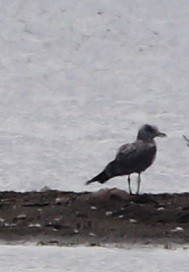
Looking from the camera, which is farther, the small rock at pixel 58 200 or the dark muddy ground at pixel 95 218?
the small rock at pixel 58 200

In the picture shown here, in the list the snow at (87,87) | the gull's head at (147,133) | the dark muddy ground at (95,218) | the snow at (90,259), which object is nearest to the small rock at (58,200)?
the dark muddy ground at (95,218)

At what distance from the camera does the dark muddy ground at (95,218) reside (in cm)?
1108

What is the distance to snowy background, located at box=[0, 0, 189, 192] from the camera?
16625 millimetres

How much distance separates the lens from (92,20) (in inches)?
900

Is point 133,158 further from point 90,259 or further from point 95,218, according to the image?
point 90,259

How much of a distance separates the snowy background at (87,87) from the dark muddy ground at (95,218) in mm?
2837

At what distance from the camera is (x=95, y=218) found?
11.7m

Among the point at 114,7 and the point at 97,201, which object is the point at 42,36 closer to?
the point at 114,7

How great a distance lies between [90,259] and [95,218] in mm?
2164

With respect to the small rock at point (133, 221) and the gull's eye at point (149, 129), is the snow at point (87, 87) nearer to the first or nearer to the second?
the gull's eye at point (149, 129)

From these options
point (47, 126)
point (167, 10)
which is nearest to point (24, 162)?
point (47, 126)

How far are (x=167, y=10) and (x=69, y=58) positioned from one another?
280 cm

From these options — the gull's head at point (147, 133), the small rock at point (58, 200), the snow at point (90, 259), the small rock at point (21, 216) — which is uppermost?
the snow at point (90, 259)

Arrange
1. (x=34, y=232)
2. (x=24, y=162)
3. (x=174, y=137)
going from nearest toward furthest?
1. (x=34, y=232)
2. (x=24, y=162)
3. (x=174, y=137)
